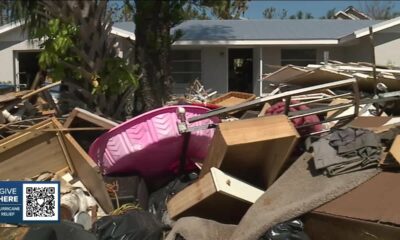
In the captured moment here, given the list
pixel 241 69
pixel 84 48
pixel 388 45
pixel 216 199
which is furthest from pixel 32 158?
pixel 241 69

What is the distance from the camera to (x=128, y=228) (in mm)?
4719

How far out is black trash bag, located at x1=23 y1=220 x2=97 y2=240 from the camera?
4.11 meters

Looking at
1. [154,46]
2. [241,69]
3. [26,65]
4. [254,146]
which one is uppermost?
[154,46]

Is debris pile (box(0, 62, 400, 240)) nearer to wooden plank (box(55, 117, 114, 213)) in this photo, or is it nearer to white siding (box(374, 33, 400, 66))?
wooden plank (box(55, 117, 114, 213))

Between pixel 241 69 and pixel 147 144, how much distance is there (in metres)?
15.8

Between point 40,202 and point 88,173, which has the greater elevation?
point 40,202

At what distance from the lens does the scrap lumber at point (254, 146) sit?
4.75m

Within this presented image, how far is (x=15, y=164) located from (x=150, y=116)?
4.79 feet

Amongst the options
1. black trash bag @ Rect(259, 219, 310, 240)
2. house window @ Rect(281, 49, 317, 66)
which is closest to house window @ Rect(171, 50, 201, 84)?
house window @ Rect(281, 49, 317, 66)

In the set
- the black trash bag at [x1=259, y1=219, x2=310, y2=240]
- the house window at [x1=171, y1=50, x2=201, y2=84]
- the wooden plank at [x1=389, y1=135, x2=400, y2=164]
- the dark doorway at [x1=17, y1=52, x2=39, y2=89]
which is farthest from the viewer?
the dark doorway at [x1=17, y1=52, x2=39, y2=89]

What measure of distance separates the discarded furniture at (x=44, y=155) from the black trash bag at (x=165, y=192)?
0.41 meters

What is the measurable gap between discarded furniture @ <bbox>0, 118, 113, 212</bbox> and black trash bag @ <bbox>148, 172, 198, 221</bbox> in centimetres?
41

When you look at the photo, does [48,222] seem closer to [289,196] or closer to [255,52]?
[289,196]

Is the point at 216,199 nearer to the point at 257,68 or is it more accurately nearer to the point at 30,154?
the point at 30,154
